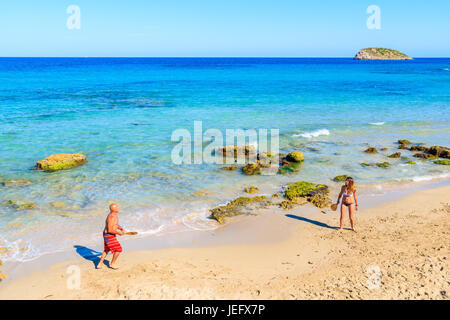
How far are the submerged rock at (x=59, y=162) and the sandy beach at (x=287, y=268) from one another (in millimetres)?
8651

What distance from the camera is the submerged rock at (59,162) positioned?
16.1 m

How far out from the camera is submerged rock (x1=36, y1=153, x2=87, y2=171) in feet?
→ 52.7

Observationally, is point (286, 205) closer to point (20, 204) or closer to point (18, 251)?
point (18, 251)

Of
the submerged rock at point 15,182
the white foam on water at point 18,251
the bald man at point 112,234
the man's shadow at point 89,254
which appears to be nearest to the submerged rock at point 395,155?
the bald man at point 112,234

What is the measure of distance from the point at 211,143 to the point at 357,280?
49.2ft

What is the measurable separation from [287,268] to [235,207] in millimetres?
4137

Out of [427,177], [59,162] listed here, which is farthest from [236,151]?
Result: [427,177]

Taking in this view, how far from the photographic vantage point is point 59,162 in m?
16.4

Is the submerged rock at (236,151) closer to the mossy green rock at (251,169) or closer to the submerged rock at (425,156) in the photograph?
the mossy green rock at (251,169)

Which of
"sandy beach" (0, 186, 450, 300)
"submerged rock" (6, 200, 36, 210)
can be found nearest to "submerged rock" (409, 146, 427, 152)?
"sandy beach" (0, 186, 450, 300)

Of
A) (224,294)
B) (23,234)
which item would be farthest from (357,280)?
(23,234)

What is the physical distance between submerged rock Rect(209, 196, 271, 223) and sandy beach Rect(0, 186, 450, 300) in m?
0.71
